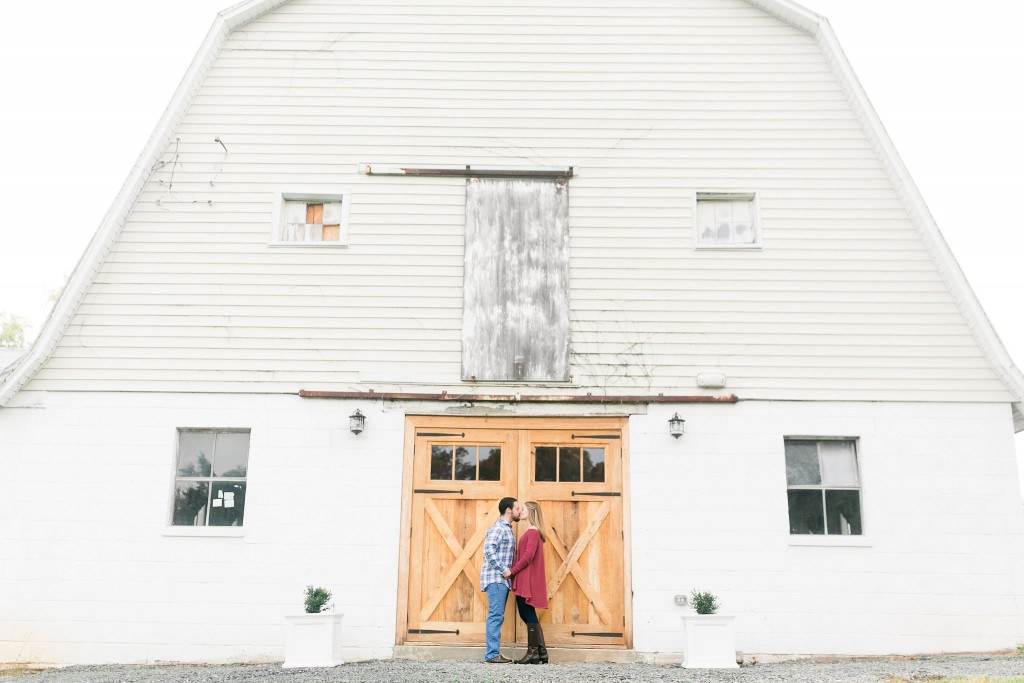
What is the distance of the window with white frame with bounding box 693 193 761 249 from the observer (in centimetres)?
1067

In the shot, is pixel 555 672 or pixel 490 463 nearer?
pixel 555 672

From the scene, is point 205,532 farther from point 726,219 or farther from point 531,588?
point 726,219

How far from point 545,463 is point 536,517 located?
70 cm

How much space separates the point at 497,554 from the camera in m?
9.32

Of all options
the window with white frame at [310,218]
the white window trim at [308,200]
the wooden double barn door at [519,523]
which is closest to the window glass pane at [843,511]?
the wooden double barn door at [519,523]

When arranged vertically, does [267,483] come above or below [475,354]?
below

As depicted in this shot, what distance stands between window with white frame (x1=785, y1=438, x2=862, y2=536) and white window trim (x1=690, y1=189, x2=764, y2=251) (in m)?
2.36

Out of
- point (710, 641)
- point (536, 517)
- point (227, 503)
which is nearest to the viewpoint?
point (710, 641)

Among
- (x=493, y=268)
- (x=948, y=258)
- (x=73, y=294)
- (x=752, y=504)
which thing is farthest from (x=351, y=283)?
(x=948, y=258)

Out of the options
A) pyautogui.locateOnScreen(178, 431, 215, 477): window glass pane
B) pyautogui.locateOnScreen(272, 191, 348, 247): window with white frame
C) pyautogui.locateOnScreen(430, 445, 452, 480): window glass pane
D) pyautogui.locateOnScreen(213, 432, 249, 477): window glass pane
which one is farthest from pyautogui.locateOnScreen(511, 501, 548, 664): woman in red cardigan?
pyautogui.locateOnScreen(272, 191, 348, 247): window with white frame

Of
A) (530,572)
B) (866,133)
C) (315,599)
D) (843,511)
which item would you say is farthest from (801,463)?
(315,599)

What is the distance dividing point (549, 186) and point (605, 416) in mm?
2943

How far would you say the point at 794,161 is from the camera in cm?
1075

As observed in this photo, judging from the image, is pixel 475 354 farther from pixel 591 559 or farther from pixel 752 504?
pixel 752 504
